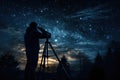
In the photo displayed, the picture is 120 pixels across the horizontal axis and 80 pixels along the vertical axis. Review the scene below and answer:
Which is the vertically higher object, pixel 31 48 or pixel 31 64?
pixel 31 48

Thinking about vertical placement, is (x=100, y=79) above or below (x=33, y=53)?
below

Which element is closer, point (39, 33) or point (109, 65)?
point (39, 33)

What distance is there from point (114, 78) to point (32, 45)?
147ft

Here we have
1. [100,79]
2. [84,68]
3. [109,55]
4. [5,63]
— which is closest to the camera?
[100,79]

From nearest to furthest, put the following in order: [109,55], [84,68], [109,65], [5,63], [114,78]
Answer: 1. [114,78]
2. [109,65]
3. [109,55]
4. [5,63]
5. [84,68]

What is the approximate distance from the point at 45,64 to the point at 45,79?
2.32ft

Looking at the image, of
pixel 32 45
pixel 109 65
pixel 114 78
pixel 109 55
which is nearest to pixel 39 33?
pixel 32 45

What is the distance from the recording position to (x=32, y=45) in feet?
37.8

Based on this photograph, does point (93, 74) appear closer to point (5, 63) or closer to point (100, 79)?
point (100, 79)

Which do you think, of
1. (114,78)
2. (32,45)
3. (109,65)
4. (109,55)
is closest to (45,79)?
(32,45)

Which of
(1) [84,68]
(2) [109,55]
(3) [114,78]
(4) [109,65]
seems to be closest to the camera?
(3) [114,78]

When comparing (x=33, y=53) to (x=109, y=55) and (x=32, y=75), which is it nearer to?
(x=32, y=75)

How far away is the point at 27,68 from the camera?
37.9 feet

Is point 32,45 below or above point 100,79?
above
